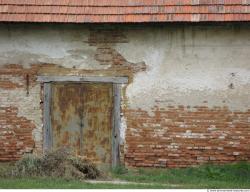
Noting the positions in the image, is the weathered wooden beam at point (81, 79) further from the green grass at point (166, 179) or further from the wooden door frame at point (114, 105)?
the green grass at point (166, 179)

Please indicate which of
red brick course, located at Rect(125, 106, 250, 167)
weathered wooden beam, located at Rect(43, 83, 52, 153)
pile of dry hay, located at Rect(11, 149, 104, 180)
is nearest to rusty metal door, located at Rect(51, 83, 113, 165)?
weathered wooden beam, located at Rect(43, 83, 52, 153)

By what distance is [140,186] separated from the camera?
9.91 meters

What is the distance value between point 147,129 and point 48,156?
7.28ft

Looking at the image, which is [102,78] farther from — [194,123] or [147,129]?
[194,123]

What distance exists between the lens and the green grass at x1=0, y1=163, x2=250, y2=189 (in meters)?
9.64

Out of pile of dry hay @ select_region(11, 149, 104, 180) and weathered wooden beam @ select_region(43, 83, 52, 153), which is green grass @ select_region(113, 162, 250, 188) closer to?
pile of dry hay @ select_region(11, 149, 104, 180)

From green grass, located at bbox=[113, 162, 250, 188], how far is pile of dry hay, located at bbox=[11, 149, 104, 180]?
0.79 meters

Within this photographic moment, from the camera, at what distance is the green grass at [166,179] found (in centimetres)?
964

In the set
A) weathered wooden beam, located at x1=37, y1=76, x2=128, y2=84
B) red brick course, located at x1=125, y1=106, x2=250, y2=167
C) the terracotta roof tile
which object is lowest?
red brick course, located at x1=125, y1=106, x2=250, y2=167

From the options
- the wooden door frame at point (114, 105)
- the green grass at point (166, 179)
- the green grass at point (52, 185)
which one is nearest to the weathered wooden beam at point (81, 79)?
the wooden door frame at point (114, 105)

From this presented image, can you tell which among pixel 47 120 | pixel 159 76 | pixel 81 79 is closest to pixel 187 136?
pixel 159 76

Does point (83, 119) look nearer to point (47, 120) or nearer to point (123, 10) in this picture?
point (47, 120)

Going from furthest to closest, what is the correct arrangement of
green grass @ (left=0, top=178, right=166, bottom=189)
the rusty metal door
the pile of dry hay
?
the rusty metal door < the pile of dry hay < green grass @ (left=0, top=178, right=166, bottom=189)

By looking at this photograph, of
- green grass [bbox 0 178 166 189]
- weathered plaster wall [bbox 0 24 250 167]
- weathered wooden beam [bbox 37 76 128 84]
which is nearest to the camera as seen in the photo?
green grass [bbox 0 178 166 189]
